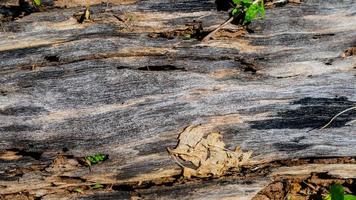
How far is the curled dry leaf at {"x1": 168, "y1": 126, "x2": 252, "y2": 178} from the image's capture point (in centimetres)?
479

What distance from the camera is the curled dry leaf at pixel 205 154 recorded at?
15.7 ft

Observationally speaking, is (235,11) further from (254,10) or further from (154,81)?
(154,81)

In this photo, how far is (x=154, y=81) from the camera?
4.70 meters

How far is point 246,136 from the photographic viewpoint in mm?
4883

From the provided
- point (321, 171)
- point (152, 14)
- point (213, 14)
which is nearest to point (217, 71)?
point (213, 14)

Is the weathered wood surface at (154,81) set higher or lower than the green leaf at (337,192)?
higher

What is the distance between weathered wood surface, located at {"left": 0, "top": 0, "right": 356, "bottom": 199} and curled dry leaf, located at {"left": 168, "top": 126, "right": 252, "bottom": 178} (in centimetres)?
9

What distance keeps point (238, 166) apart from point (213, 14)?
6.42 ft

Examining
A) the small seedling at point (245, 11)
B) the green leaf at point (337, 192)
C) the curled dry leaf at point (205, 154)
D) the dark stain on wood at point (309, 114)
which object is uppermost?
the small seedling at point (245, 11)

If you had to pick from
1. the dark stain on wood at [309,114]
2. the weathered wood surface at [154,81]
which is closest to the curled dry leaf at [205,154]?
the weathered wood surface at [154,81]

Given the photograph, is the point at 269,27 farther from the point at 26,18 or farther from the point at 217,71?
the point at 26,18

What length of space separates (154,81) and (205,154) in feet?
3.63

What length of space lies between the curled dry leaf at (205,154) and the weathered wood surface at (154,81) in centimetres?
9

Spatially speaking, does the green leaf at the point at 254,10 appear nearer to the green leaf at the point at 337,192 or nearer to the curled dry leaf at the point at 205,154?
the curled dry leaf at the point at 205,154
